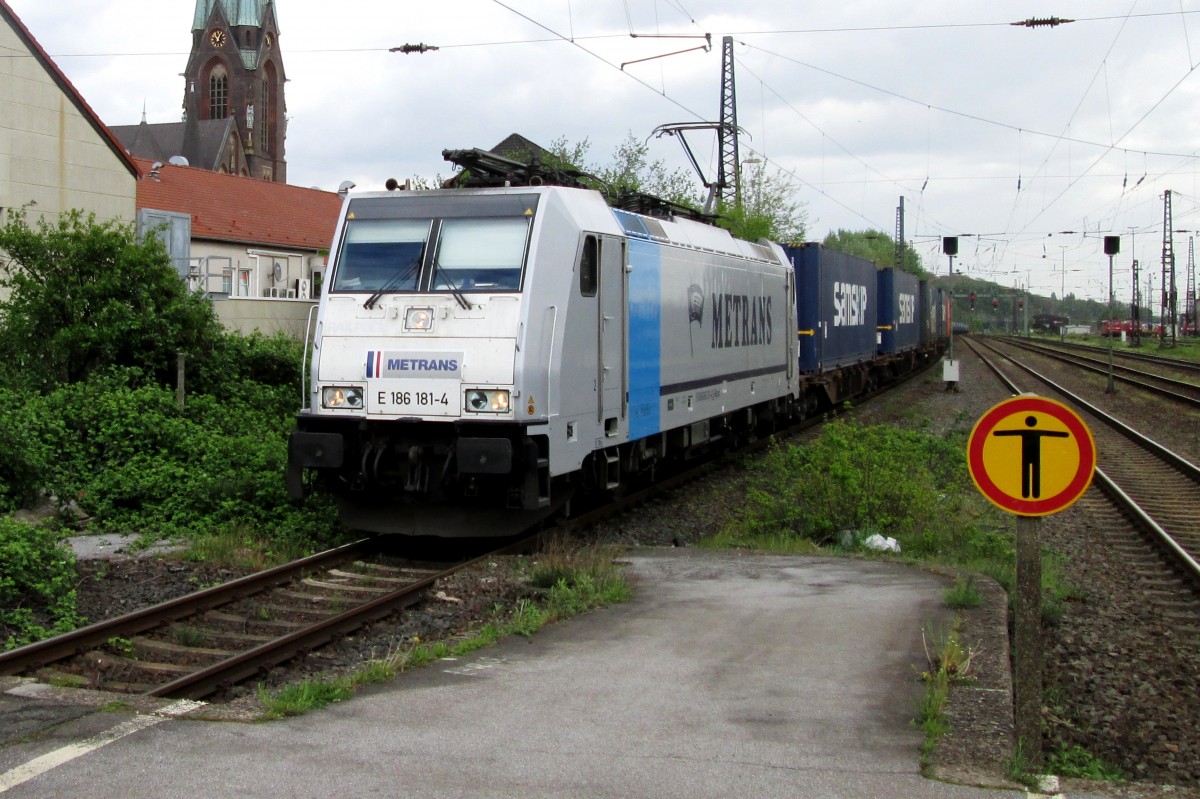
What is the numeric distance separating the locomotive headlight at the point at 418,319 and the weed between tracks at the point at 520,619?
216 cm

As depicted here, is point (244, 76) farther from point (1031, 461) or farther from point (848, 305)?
point (1031, 461)

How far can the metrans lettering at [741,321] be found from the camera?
15.6 metres

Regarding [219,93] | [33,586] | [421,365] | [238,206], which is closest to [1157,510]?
[421,365]

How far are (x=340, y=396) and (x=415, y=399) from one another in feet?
2.37

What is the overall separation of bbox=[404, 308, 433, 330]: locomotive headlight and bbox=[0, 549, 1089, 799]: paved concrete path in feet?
11.8

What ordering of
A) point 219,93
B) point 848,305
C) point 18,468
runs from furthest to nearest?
1. point 219,93
2. point 848,305
3. point 18,468

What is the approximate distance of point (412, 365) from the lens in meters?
10.2

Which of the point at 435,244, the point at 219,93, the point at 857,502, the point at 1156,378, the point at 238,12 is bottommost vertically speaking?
the point at 857,502

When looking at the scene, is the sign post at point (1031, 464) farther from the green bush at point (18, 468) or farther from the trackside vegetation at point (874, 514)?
the green bush at point (18, 468)

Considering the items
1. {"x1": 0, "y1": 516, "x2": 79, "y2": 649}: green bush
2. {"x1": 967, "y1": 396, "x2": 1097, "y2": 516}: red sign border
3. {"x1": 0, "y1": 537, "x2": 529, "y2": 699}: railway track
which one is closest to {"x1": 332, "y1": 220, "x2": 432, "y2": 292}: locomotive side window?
{"x1": 0, "y1": 537, "x2": 529, "y2": 699}: railway track

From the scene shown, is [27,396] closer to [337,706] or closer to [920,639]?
[337,706]

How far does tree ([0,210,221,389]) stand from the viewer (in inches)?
581

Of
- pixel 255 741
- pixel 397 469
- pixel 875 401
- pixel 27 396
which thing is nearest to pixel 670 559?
pixel 397 469

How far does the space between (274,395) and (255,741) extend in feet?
38.3
